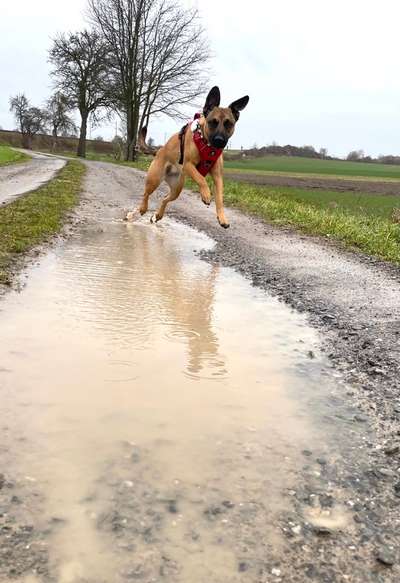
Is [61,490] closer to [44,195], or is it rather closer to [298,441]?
[298,441]

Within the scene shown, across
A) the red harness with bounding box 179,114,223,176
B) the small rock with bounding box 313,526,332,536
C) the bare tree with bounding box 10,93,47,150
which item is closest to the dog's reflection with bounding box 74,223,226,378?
the red harness with bounding box 179,114,223,176

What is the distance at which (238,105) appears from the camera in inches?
290

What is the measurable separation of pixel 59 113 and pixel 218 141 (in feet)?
210

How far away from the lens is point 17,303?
4.10 m

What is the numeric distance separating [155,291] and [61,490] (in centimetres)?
317

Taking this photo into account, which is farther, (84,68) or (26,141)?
(26,141)

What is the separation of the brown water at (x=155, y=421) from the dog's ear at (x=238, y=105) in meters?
3.62

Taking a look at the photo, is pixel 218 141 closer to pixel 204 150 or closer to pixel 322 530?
pixel 204 150

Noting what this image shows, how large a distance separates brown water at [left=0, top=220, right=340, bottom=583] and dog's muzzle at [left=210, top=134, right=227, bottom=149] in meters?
2.92

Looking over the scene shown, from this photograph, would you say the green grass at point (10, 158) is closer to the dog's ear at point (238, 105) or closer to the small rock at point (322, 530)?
the dog's ear at point (238, 105)

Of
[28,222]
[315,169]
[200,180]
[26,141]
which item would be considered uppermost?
[26,141]

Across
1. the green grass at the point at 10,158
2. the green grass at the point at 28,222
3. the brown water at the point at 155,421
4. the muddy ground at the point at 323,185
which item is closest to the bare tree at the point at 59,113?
the green grass at the point at 10,158

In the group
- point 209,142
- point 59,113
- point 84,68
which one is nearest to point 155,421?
point 209,142

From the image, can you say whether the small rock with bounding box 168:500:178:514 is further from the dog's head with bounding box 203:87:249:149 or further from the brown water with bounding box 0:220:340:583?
the dog's head with bounding box 203:87:249:149
